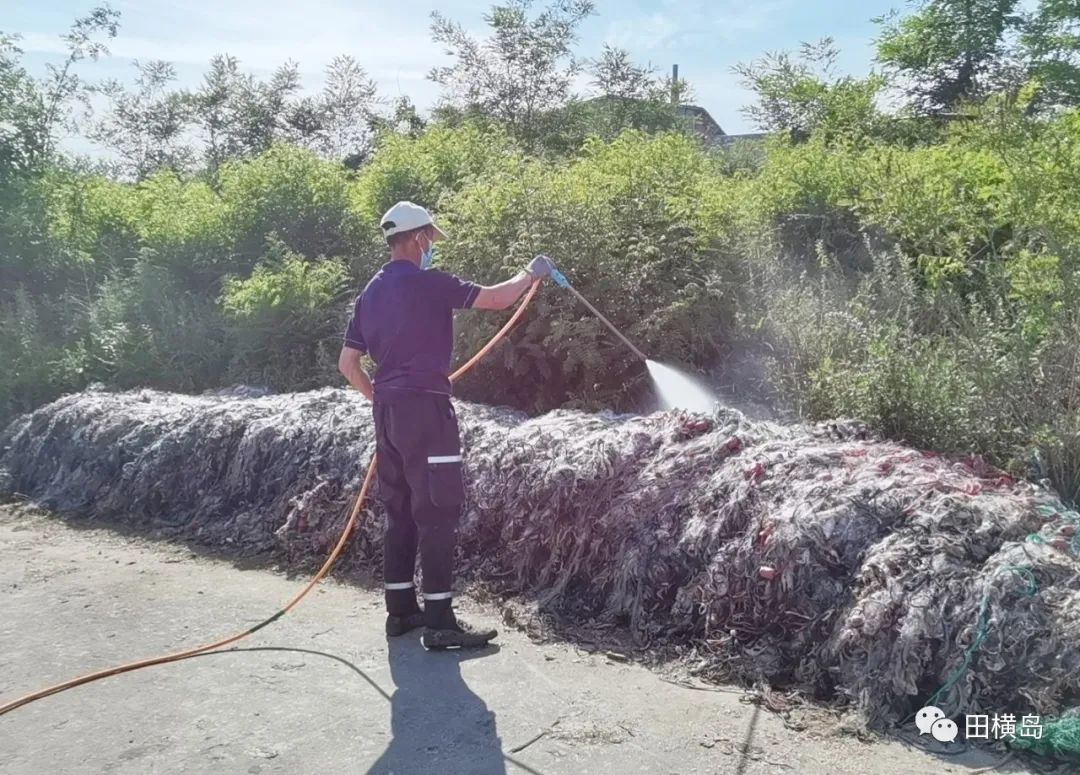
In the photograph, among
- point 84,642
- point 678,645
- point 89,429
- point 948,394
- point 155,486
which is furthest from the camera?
point 89,429

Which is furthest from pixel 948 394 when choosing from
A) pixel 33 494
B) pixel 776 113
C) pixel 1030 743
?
pixel 776 113

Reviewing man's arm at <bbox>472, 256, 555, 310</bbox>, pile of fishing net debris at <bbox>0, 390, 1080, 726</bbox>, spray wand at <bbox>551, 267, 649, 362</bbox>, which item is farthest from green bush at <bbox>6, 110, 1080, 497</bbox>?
man's arm at <bbox>472, 256, 555, 310</bbox>

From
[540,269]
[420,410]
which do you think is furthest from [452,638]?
[540,269]

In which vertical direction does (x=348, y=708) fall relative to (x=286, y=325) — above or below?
below

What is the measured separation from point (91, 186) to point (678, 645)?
35.8 feet

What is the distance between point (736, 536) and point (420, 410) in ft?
5.15

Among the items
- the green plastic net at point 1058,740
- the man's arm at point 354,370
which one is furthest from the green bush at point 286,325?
the green plastic net at point 1058,740

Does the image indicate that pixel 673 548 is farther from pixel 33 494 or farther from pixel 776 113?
pixel 776 113

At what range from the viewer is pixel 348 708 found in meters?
3.95

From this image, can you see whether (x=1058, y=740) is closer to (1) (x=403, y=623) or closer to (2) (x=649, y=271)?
(1) (x=403, y=623)

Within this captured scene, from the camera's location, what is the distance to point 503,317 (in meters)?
7.16

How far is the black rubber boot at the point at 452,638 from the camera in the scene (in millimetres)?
4473

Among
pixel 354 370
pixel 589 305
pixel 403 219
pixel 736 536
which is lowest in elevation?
pixel 736 536

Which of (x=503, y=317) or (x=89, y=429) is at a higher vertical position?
(x=503, y=317)
